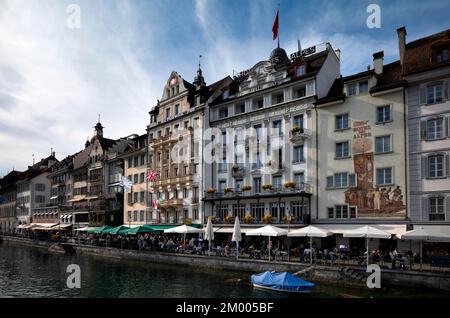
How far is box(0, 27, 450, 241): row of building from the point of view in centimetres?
3644

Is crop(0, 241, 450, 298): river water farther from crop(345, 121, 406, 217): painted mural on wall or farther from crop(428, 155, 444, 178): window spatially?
crop(428, 155, 444, 178): window

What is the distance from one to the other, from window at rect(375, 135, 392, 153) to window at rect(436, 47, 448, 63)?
25.6 feet

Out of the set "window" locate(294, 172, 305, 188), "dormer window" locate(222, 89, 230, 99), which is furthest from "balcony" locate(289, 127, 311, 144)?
"dormer window" locate(222, 89, 230, 99)

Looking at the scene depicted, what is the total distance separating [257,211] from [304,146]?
9.53 metres

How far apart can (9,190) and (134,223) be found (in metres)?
80.9

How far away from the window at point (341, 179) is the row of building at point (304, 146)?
104 mm

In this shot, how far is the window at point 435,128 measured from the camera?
117 ft

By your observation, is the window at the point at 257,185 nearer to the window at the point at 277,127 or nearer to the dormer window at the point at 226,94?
the window at the point at 277,127

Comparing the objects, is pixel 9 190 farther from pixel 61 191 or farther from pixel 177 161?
pixel 177 161

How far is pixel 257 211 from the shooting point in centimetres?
4869

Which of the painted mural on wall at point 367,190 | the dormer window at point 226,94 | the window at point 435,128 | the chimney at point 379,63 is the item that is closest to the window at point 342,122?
the painted mural on wall at point 367,190

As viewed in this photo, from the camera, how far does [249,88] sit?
5209cm

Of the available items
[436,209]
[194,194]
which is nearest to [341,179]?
[436,209]

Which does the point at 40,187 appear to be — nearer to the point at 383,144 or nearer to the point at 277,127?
the point at 277,127
